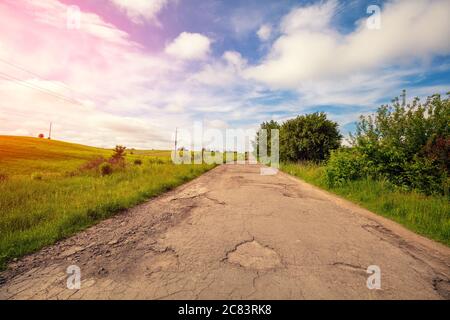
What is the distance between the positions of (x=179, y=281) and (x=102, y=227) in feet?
9.22

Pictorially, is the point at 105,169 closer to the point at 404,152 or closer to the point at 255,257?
the point at 255,257

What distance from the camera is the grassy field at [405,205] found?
4465 millimetres

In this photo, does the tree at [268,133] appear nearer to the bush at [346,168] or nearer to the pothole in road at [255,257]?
the bush at [346,168]

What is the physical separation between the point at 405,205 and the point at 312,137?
1241 centimetres

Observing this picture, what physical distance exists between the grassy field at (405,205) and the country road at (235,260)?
446 millimetres

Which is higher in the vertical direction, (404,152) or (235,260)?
(404,152)

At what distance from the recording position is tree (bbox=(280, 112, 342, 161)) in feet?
56.9

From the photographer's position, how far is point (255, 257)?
3027mm

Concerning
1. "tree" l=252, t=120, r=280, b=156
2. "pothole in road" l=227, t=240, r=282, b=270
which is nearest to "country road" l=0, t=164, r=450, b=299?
"pothole in road" l=227, t=240, r=282, b=270

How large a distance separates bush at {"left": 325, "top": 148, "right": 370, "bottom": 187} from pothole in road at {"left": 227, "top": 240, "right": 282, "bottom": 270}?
721 cm

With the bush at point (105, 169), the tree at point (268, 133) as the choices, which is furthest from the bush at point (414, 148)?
the tree at point (268, 133)

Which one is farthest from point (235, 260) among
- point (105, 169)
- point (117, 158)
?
point (117, 158)

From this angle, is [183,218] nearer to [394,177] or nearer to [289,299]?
[289,299]

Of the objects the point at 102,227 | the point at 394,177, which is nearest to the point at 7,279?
the point at 102,227
